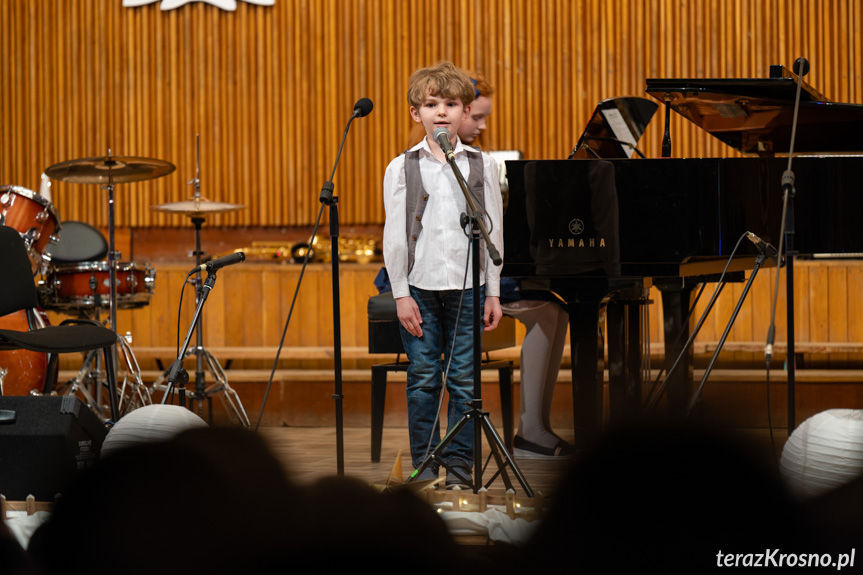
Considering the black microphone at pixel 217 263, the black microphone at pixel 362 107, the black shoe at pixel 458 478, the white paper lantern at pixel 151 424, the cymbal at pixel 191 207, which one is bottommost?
the black shoe at pixel 458 478

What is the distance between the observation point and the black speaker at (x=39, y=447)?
2637mm

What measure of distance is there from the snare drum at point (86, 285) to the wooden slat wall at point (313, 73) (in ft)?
6.22

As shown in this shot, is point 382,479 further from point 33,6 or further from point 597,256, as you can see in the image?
point 33,6

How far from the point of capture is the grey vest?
2.73m

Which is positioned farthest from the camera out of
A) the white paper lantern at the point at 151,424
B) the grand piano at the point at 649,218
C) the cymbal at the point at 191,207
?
the cymbal at the point at 191,207

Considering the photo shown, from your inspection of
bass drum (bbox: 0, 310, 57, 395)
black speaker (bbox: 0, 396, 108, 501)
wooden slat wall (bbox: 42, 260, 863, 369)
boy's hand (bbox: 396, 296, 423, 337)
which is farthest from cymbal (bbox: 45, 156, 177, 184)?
boy's hand (bbox: 396, 296, 423, 337)

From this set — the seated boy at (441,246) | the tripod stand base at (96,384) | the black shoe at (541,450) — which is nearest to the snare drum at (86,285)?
the tripod stand base at (96,384)

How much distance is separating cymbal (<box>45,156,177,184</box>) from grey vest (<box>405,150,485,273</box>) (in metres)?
2.16

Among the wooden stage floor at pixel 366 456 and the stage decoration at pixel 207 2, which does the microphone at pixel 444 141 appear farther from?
the stage decoration at pixel 207 2

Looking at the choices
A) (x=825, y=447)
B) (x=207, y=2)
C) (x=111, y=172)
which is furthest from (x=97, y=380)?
(x=825, y=447)

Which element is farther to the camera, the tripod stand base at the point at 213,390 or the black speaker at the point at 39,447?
the tripod stand base at the point at 213,390

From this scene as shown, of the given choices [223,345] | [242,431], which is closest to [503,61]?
[223,345]

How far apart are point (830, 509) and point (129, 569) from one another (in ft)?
1.73

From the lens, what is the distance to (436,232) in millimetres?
2729
